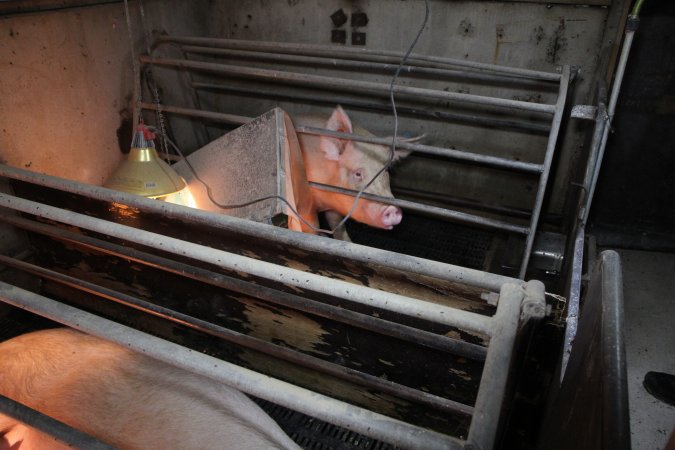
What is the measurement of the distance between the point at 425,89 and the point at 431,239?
4.46 feet

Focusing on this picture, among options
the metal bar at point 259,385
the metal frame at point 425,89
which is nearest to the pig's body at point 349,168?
the metal frame at point 425,89

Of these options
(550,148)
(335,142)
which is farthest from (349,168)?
(550,148)

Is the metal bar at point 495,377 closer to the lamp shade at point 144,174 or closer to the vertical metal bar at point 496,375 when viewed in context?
the vertical metal bar at point 496,375

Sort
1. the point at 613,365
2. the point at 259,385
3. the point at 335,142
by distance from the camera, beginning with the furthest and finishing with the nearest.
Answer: the point at 335,142
the point at 259,385
the point at 613,365

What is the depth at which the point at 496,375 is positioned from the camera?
97 cm

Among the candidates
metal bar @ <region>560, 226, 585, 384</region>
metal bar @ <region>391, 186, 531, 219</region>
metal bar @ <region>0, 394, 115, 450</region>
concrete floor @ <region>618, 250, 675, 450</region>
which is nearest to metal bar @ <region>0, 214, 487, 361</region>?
metal bar @ <region>560, 226, 585, 384</region>

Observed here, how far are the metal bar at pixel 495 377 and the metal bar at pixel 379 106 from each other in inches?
97.4

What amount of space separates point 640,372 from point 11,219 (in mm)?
3113

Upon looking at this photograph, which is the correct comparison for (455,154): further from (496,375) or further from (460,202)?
(496,375)

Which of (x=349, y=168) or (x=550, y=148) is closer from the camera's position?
(x=550, y=148)

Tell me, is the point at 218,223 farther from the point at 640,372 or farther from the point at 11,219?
the point at 640,372

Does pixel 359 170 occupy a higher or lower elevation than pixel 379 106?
lower

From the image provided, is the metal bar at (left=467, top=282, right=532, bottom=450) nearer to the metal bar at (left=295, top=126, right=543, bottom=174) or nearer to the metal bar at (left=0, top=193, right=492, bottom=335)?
the metal bar at (left=0, top=193, right=492, bottom=335)

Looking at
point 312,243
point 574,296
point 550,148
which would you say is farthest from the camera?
point 550,148
